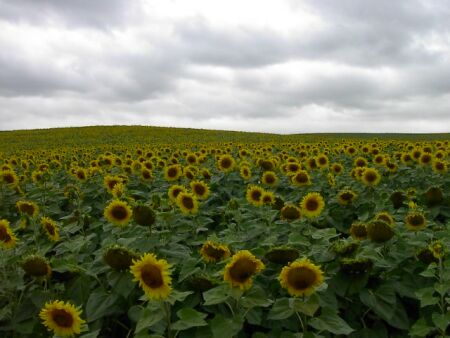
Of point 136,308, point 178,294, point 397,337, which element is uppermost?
point 178,294

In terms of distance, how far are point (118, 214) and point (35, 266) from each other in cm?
112

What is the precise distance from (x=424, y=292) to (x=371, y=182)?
13.2 ft

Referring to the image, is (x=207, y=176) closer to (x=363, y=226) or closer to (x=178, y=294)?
(x=363, y=226)

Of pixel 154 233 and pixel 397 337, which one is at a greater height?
pixel 154 233

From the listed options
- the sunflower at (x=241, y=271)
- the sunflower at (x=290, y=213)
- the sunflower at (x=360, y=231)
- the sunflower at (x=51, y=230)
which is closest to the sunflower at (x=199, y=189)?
the sunflower at (x=290, y=213)

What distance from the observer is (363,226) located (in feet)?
14.3

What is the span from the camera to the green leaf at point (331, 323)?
3150 millimetres

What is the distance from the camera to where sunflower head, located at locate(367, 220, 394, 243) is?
4047mm

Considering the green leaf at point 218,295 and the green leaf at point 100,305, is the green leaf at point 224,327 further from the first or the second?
the green leaf at point 100,305

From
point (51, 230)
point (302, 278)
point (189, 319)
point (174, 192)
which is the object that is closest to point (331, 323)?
point (302, 278)

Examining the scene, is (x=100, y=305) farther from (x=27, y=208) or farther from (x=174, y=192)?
(x=27, y=208)

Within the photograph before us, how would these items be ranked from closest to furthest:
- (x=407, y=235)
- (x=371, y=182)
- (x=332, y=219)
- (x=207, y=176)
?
(x=407, y=235)
(x=332, y=219)
(x=371, y=182)
(x=207, y=176)

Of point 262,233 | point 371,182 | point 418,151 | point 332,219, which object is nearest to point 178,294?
point 262,233

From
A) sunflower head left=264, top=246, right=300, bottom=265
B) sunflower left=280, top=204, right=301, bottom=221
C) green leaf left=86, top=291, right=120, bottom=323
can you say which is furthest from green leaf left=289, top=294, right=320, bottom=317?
sunflower left=280, top=204, right=301, bottom=221
